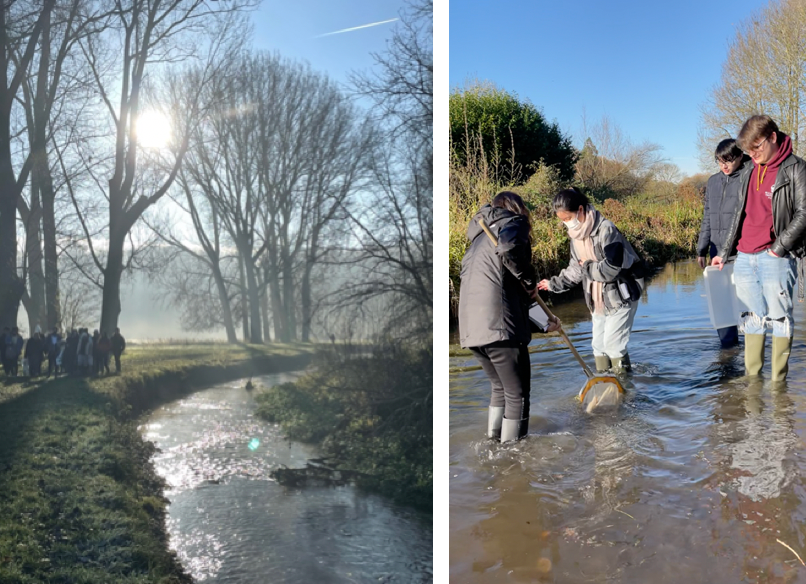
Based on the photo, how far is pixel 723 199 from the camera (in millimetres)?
4273

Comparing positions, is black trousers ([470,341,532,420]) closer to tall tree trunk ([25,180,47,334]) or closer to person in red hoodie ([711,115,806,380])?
person in red hoodie ([711,115,806,380])

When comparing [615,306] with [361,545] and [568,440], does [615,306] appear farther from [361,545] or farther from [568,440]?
[361,545]

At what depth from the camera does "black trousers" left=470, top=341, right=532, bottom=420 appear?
2.77 meters

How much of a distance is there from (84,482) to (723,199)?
414 cm

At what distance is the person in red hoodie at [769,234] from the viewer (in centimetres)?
331

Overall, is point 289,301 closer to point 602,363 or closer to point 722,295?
point 602,363

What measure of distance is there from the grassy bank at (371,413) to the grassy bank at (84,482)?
36cm

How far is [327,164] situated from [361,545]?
1.19m

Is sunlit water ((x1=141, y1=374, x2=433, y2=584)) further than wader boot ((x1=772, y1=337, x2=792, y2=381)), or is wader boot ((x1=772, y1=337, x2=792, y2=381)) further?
wader boot ((x1=772, y1=337, x2=792, y2=381))

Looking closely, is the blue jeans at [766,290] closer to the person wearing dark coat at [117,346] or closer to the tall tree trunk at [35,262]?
the person wearing dark coat at [117,346]

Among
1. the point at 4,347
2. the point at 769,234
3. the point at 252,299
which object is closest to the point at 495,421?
the point at 252,299

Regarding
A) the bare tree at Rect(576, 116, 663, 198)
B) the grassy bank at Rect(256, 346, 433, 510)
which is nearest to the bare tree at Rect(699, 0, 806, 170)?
the bare tree at Rect(576, 116, 663, 198)

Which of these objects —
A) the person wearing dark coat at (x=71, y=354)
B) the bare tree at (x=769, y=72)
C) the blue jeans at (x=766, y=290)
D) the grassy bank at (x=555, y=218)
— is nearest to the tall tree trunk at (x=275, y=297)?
the person wearing dark coat at (x=71, y=354)

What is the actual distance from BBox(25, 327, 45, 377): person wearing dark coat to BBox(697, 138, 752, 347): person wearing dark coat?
13.0 feet
